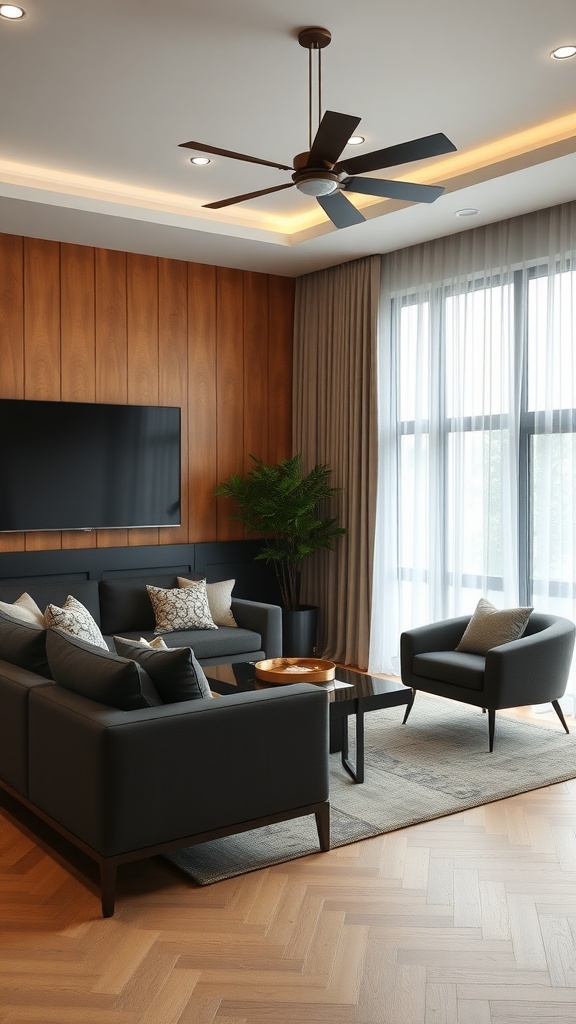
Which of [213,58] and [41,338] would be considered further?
[41,338]

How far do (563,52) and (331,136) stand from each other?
1.27 metres

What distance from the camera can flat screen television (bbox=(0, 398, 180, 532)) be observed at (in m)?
6.04

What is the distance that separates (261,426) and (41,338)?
78.4 inches

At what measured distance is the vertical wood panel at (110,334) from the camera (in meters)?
6.49

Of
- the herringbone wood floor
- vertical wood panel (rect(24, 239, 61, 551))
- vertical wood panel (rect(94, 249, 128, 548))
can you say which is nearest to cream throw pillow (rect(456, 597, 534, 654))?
the herringbone wood floor

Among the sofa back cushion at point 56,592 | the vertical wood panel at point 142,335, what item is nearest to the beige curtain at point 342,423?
the vertical wood panel at point 142,335

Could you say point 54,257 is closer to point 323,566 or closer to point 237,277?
point 237,277

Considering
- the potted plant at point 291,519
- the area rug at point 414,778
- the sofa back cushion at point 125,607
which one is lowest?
the area rug at point 414,778

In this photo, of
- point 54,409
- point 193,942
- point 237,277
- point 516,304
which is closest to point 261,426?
point 237,277

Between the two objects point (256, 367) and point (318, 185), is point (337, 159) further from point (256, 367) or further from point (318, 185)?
point (256, 367)

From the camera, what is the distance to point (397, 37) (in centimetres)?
384

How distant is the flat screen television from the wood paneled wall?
0.12 metres

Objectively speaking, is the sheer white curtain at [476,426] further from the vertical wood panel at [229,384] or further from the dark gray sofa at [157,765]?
the dark gray sofa at [157,765]

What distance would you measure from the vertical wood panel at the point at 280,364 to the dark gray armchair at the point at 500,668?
8.86ft
